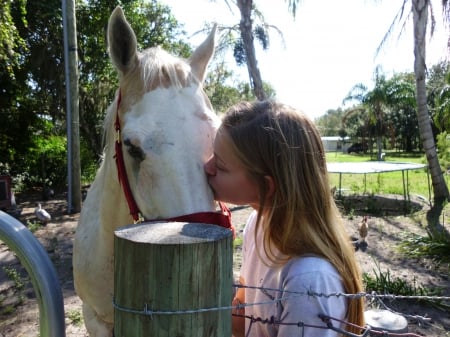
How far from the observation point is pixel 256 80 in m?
8.69

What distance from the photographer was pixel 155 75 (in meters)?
Result: 1.68

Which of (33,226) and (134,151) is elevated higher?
(134,151)

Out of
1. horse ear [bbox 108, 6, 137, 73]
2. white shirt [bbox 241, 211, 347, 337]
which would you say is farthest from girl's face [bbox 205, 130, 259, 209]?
horse ear [bbox 108, 6, 137, 73]

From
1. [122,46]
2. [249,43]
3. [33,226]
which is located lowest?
[33,226]

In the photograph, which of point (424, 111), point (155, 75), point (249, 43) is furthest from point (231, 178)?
point (424, 111)

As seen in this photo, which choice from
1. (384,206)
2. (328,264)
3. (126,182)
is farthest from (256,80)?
(328,264)

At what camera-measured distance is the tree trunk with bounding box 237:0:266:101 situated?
8477 millimetres

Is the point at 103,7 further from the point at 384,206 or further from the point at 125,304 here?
the point at 125,304

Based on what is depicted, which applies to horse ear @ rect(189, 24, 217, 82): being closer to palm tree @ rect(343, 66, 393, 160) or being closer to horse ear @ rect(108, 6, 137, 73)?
horse ear @ rect(108, 6, 137, 73)

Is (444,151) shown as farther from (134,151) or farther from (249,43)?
(134,151)

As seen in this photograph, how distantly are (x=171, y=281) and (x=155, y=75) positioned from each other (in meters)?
1.20

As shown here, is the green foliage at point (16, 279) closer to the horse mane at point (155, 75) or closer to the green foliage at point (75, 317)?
the green foliage at point (75, 317)

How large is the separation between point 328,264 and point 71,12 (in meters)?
8.75

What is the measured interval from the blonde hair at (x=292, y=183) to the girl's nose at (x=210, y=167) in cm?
24
